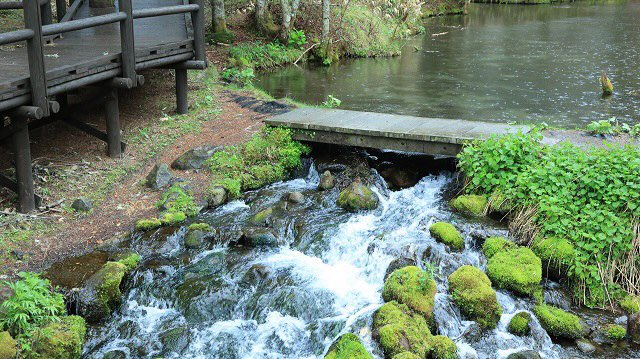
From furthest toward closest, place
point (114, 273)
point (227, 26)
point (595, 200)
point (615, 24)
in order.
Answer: point (615, 24), point (227, 26), point (595, 200), point (114, 273)

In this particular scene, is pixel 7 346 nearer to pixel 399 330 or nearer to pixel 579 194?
pixel 399 330

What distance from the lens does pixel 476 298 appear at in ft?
23.0

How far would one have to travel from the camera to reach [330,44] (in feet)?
69.0

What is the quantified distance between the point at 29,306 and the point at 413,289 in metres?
4.03

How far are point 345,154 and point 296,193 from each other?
70.6 inches

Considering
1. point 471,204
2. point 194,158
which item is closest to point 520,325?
point 471,204

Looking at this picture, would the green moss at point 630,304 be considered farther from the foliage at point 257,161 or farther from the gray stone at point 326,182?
the foliage at point 257,161

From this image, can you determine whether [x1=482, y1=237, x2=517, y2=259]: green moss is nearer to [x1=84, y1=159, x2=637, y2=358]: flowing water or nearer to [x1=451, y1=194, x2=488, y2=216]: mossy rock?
[x1=84, y1=159, x2=637, y2=358]: flowing water

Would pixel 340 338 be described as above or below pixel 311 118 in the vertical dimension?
below

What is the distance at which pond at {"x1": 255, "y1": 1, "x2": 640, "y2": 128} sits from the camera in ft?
48.7

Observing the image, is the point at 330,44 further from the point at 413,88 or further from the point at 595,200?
the point at 595,200

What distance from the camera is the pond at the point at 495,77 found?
1484cm

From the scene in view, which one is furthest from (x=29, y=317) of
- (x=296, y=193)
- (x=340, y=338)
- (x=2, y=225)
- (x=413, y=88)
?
(x=413, y=88)

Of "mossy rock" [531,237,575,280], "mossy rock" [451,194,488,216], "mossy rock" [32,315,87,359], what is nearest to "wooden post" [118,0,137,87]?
"mossy rock" [32,315,87,359]
